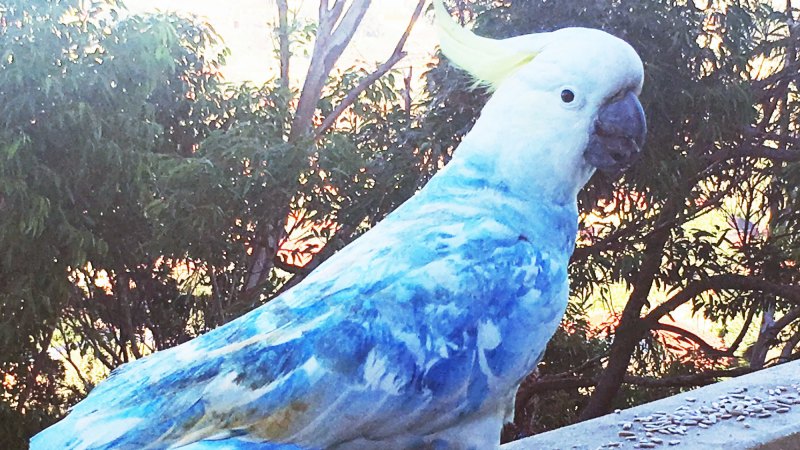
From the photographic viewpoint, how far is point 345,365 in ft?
2.50

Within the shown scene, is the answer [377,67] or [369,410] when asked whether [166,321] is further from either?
[369,410]

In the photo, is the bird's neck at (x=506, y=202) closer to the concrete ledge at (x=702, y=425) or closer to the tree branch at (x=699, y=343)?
the concrete ledge at (x=702, y=425)

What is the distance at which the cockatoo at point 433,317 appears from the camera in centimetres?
76

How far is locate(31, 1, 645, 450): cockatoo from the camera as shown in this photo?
2.49 feet

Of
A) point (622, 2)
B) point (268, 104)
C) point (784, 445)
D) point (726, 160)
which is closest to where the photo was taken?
point (784, 445)

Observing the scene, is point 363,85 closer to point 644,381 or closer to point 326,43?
point 326,43

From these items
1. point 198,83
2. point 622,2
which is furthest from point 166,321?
point 622,2

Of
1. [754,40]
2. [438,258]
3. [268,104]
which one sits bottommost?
[438,258]

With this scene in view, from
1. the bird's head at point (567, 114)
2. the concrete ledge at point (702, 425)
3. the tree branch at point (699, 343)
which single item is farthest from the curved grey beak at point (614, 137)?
the tree branch at point (699, 343)

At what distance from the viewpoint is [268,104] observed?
211 cm

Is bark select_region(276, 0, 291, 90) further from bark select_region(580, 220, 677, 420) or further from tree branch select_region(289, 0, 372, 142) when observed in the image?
bark select_region(580, 220, 677, 420)

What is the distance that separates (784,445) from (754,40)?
1.25m

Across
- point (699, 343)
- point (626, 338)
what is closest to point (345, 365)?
point (626, 338)

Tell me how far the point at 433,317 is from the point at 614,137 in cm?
29
